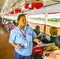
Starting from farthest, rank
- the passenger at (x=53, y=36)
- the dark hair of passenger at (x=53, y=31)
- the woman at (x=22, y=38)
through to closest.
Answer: the dark hair of passenger at (x=53, y=31) → the passenger at (x=53, y=36) → the woman at (x=22, y=38)

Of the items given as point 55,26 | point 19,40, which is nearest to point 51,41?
point 55,26

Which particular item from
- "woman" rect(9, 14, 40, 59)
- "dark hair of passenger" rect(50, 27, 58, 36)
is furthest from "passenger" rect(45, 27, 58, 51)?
"woman" rect(9, 14, 40, 59)

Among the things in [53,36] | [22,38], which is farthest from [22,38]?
[53,36]

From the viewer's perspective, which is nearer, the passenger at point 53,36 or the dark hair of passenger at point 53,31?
the passenger at point 53,36

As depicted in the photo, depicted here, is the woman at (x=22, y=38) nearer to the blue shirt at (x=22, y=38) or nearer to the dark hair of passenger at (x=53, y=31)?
the blue shirt at (x=22, y=38)

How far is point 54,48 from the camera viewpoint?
3.12 m

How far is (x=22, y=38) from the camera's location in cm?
304

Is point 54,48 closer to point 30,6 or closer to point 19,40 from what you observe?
point 19,40

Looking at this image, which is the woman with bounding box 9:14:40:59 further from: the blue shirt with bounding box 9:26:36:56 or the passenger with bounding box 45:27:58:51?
the passenger with bounding box 45:27:58:51

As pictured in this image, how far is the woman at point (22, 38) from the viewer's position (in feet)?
9.89

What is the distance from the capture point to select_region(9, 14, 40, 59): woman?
301cm

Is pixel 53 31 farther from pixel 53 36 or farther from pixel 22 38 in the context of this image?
pixel 22 38

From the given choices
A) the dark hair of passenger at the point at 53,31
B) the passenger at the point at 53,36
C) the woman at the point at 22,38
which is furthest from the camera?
the dark hair of passenger at the point at 53,31

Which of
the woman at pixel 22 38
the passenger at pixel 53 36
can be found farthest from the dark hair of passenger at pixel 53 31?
the woman at pixel 22 38
